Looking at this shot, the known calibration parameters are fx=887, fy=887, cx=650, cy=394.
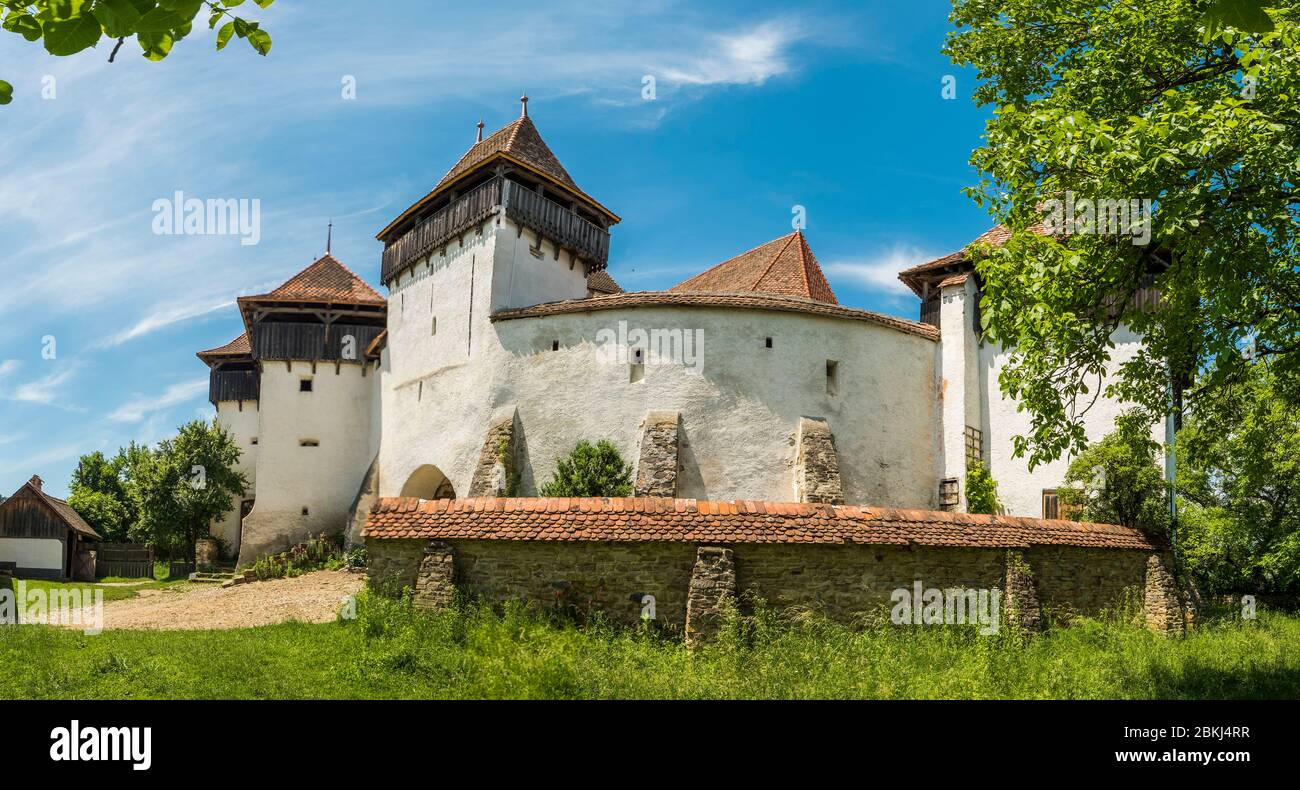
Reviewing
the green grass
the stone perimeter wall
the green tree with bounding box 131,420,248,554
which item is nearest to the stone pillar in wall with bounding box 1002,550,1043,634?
the green grass

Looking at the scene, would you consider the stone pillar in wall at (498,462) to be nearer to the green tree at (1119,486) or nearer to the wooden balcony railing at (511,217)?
the wooden balcony railing at (511,217)

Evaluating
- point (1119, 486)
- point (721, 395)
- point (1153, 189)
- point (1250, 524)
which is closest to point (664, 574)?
point (1153, 189)

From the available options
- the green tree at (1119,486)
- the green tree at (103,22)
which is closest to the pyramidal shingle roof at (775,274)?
the green tree at (1119,486)

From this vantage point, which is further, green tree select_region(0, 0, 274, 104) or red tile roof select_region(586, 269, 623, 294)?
red tile roof select_region(586, 269, 623, 294)

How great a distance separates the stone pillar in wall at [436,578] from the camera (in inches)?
462

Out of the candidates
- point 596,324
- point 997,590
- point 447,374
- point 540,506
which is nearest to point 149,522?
point 447,374

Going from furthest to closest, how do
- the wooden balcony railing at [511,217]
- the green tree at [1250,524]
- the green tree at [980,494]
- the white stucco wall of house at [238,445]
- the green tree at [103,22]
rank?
the white stucco wall of house at [238,445]
the wooden balcony railing at [511,217]
the green tree at [980,494]
the green tree at [1250,524]
the green tree at [103,22]

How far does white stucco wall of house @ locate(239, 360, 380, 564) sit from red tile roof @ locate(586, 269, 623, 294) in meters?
8.36

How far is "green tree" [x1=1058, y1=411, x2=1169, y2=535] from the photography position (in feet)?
55.2

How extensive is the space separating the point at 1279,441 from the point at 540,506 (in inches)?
694

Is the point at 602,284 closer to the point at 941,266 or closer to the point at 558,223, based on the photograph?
the point at 558,223

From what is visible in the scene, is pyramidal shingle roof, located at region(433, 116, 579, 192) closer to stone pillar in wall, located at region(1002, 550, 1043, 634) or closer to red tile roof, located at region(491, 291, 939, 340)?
red tile roof, located at region(491, 291, 939, 340)

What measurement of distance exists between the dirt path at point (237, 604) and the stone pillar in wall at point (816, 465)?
9.81 metres

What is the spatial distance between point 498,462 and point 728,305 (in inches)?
256
